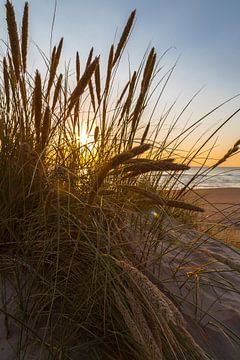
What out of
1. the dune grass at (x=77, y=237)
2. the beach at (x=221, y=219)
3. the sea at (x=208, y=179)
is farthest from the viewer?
the sea at (x=208, y=179)

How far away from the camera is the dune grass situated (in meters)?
0.97

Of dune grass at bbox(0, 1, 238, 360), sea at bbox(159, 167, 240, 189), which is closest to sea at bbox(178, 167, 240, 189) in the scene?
sea at bbox(159, 167, 240, 189)

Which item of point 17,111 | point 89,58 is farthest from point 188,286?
point 89,58

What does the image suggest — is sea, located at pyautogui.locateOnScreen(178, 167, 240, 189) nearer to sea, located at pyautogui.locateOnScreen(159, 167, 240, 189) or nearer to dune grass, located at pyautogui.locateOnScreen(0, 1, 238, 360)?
sea, located at pyautogui.locateOnScreen(159, 167, 240, 189)

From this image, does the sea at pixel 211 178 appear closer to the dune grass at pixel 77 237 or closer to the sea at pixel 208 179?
the sea at pixel 208 179

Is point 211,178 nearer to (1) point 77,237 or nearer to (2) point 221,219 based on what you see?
(2) point 221,219

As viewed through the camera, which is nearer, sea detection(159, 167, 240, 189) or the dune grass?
the dune grass

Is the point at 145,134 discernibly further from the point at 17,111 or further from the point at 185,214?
the point at 185,214

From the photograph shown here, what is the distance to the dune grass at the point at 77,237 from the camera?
0.97m

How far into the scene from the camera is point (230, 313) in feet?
4.87

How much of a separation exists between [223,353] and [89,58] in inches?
56.1

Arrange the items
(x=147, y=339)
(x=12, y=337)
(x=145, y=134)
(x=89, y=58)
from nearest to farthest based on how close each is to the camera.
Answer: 1. (x=147, y=339)
2. (x=12, y=337)
3. (x=89, y=58)
4. (x=145, y=134)

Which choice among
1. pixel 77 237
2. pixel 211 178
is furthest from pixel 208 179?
pixel 211 178

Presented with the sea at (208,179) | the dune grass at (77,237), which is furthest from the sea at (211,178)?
the dune grass at (77,237)
